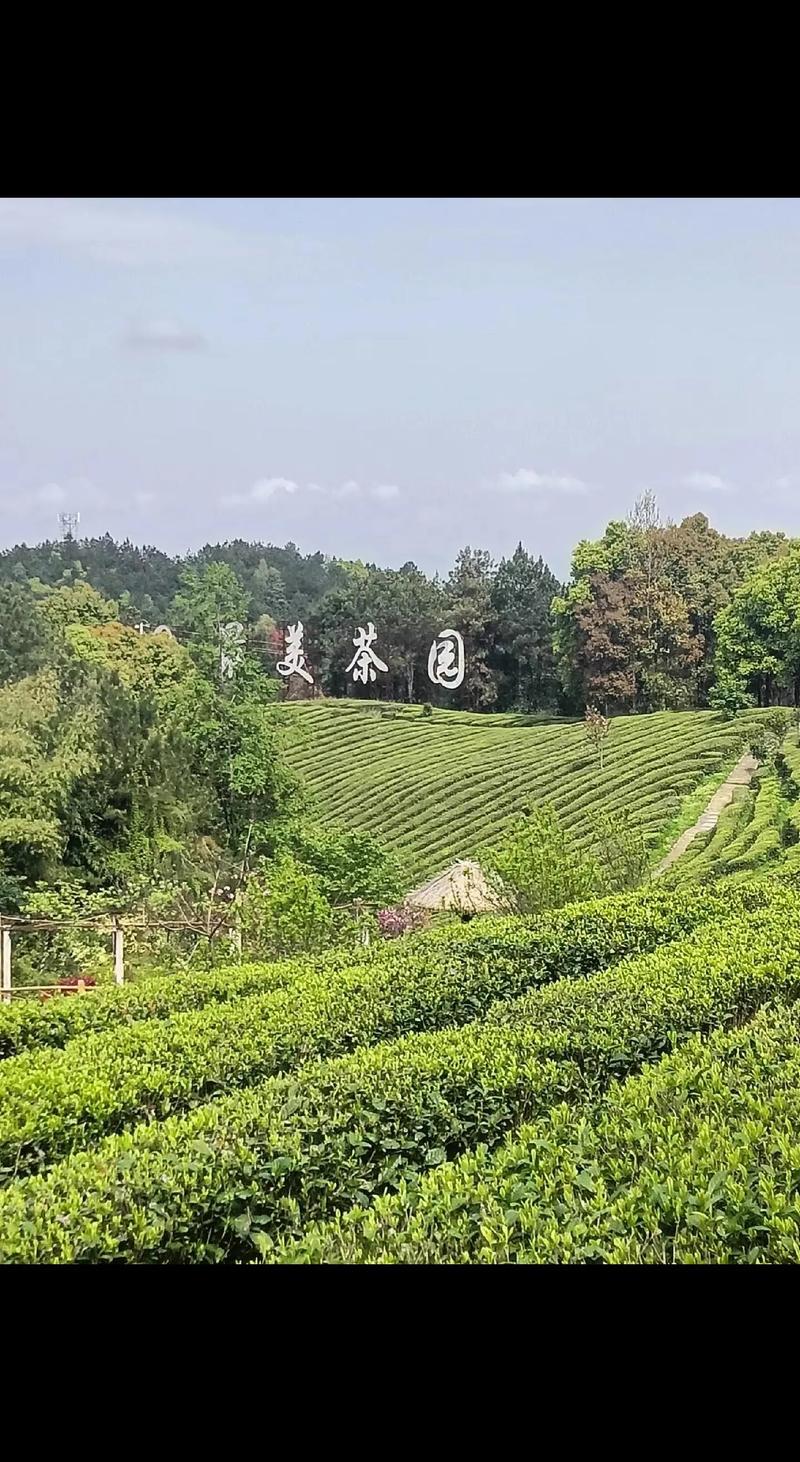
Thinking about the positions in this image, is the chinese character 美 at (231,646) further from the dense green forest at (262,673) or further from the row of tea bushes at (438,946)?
the row of tea bushes at (438,946)

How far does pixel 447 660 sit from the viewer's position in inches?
154

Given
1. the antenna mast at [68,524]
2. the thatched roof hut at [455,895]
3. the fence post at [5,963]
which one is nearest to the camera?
the antenna mast at [68,524]

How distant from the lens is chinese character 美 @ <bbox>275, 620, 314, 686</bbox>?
3941mm

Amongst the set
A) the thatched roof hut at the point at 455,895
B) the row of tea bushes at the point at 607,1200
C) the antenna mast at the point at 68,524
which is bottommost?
the row of tea bushes at the point at 607,1200

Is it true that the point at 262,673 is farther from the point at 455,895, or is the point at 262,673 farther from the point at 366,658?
the point at 455,895

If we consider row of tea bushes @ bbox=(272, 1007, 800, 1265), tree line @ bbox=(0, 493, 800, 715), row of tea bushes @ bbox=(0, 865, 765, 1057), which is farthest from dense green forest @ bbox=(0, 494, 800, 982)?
row of tea bushes @ bbox=(272, 1007, 800, 1265)

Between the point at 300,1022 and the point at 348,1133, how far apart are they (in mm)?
667

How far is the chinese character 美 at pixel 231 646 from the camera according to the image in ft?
13.0

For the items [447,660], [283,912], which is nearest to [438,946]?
[283,912]

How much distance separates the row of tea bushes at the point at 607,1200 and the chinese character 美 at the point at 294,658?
161 cm

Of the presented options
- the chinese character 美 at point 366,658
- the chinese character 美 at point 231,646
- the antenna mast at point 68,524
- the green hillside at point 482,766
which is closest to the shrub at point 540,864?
the green hillside at point 482,766
